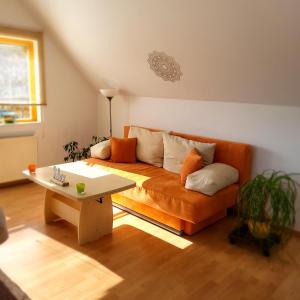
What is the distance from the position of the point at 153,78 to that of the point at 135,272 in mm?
2283

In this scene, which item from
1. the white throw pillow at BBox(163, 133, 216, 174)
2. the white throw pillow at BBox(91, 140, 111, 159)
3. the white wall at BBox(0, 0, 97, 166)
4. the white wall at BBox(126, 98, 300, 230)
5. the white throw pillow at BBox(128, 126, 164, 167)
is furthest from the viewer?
the white wall at BBox(0, 0, 97, 166)

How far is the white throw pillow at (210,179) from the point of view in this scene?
9.74ft

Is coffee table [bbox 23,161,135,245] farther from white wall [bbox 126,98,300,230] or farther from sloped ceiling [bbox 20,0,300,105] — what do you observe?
sloped ceiling [bbox 20,0,300,105]

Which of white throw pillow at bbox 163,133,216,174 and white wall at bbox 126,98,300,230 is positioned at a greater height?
white wall at bbox 126,98,300,230

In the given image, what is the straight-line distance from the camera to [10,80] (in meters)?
4.21

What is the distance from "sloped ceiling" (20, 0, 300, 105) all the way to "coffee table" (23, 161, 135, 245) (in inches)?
53.9

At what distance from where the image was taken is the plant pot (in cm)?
276

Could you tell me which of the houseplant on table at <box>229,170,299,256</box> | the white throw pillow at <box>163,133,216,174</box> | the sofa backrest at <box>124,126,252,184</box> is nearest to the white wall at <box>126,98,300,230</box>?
the sofa backrest at <box>124,126,252,184</box>

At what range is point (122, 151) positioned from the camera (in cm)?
401

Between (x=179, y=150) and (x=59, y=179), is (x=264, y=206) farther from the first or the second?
(x=59, y=179)

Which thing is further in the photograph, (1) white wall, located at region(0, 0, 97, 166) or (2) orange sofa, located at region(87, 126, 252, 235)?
(1) white wall, located at region(0, 0, 97, 166)

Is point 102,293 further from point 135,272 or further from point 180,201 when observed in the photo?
point 180,201

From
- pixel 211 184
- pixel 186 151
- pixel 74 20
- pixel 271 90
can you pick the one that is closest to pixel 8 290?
pixel 211 184

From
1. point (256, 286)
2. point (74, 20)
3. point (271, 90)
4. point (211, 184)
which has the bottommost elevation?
point (256, 286)
